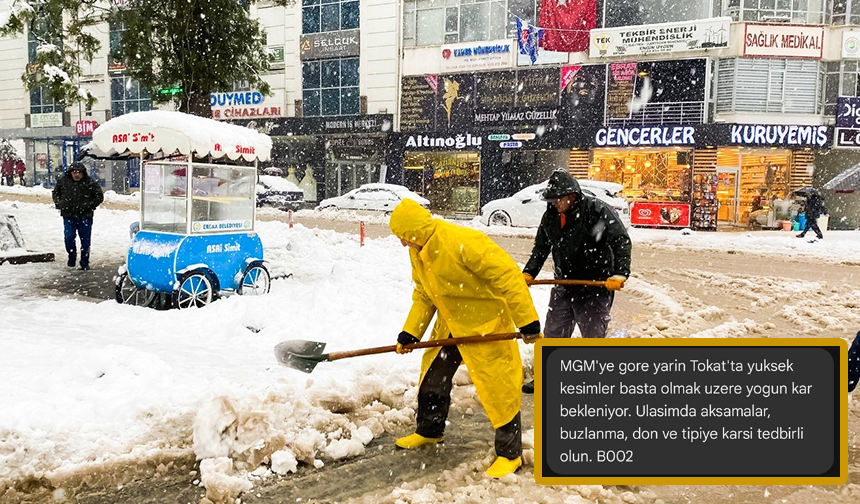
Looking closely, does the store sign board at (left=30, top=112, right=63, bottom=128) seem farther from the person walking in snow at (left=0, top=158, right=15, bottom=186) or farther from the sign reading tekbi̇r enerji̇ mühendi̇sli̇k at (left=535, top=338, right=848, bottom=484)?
the sign reading tekbi̇r enerji̇ mühendi̇sli̇k at (left=535, top=338, right=848, bottom=484)

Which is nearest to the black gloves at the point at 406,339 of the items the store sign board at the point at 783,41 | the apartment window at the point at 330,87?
the store sign board at the point at 783,41

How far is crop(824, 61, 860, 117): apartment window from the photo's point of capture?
1006 inches

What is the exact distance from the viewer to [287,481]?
429cm

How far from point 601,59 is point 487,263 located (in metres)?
25.0

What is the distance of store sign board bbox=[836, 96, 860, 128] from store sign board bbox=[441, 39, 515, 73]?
1183 centimetres

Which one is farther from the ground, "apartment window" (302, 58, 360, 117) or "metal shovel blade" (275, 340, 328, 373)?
"apartment window" (302, 58, 360, 117)

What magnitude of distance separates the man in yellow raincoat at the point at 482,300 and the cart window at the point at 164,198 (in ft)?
18.7

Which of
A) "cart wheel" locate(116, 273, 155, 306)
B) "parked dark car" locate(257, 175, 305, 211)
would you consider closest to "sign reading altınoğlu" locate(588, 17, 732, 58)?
"parked dark car" locate(257, 175, 305, 211)

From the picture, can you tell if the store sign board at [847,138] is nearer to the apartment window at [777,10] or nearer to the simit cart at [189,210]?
the apartment window at [777,10]

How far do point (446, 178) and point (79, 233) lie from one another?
20.3 metres

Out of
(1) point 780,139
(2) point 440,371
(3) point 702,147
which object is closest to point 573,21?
(3) point 702,147

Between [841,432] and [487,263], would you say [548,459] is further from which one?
[487,263]

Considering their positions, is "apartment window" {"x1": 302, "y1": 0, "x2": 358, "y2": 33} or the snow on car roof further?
"apartment window" {"x1": 302, "y1": 0, "x2": 358, "y2": 33}

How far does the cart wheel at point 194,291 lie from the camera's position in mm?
8711
